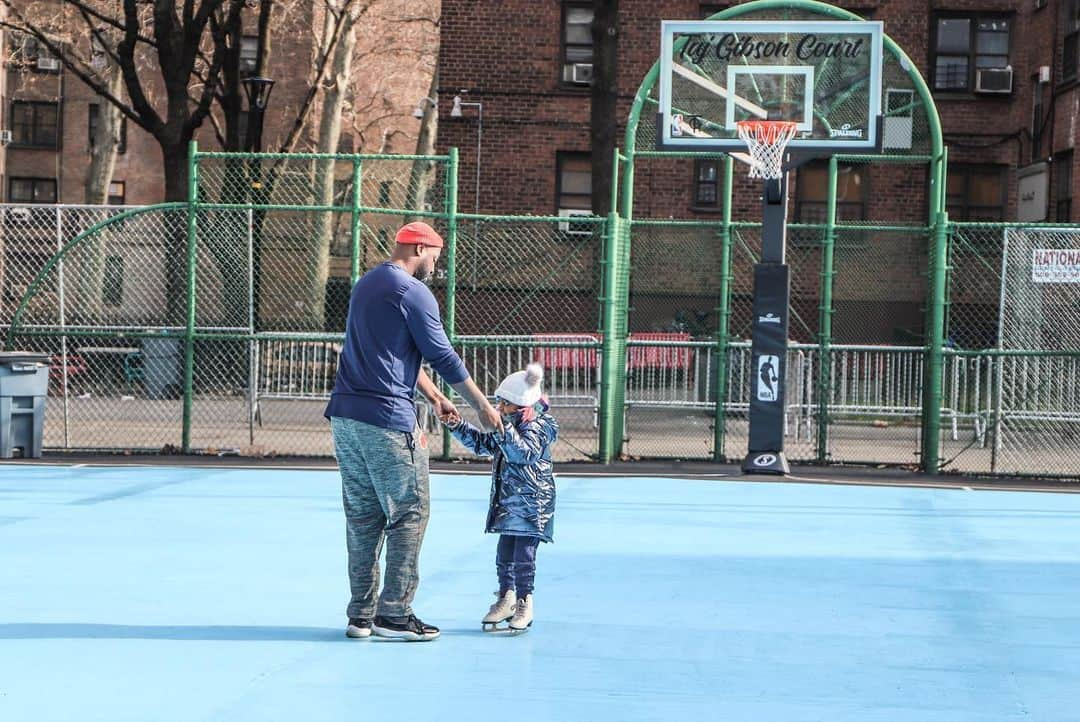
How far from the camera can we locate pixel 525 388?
7.66 meters

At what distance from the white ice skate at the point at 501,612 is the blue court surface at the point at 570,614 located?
0.13 m

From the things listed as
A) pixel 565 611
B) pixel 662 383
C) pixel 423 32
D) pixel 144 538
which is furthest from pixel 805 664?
pixel 423 32

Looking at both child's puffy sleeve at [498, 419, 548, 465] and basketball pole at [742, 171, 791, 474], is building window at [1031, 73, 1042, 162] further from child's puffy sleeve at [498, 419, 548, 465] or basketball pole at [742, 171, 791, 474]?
child's puffy sleeve at [498, 419, 548, 465]

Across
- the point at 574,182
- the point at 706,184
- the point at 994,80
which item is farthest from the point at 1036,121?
the point at 574,182

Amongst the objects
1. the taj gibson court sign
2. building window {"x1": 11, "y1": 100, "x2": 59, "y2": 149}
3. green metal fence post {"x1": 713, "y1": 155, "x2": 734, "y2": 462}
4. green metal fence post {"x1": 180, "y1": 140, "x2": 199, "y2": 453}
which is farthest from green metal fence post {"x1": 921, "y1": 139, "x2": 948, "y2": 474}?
building window {"x1": 11, "y1": 100, "x2": 59, "y2": 149}

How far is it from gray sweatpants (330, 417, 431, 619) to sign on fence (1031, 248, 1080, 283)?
1151 cm

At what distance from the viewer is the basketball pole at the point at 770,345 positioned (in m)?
15.8

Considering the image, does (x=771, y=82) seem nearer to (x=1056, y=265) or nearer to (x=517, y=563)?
(x=1056, y=265)

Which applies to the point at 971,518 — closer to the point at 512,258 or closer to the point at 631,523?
the point at 631,523

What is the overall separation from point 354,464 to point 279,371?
11.3m

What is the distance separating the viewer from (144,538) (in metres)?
10.6

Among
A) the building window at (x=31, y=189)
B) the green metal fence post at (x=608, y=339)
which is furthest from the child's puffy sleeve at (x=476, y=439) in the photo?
the building window at (x=31, y=189)

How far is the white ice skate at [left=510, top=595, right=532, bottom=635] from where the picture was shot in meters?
7.73

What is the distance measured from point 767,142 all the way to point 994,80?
55.9 ft
